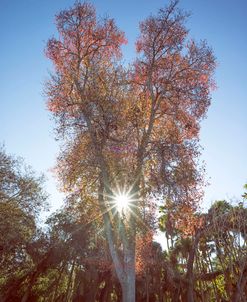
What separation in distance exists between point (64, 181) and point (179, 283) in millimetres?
20701

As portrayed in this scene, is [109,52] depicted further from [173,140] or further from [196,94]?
[173,140]

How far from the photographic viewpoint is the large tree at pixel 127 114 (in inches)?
460

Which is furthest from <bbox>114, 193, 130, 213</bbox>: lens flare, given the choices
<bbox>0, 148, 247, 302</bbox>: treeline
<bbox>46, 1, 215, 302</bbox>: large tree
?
<bbox>0, 148, 247, 302</bbox>: treeline

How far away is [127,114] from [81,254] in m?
18.3

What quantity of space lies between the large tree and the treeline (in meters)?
7.10

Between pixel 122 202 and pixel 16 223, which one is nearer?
pixel 122 202

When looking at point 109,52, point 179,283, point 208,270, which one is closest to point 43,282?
point 179,283

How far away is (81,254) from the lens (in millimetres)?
26094

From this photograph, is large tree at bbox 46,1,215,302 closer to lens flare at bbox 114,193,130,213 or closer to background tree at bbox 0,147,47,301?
lens flare at bbox 114,193,130,213

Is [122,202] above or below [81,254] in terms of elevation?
below

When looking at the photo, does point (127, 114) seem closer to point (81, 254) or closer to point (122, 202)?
point (122, 202)

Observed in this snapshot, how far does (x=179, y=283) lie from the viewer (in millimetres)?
27125

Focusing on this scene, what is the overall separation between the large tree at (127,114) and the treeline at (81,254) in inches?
279

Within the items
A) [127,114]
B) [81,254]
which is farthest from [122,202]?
[81,254]
